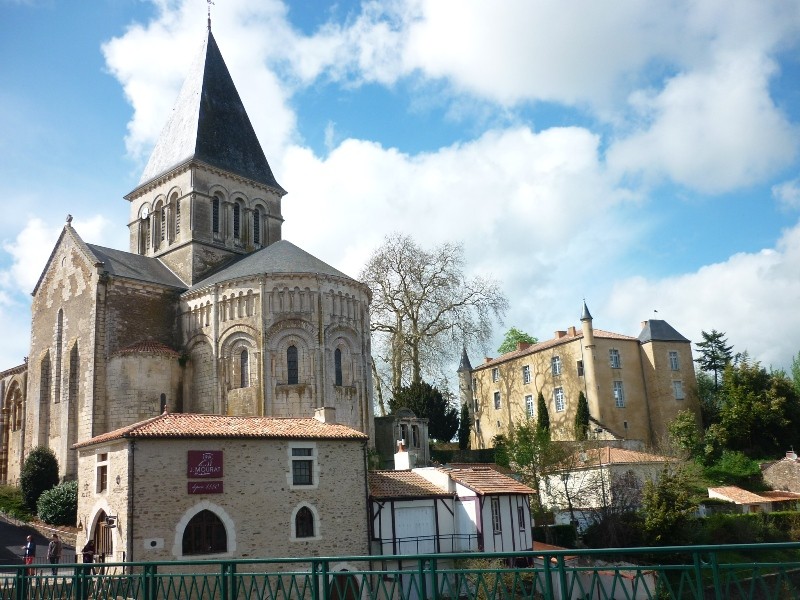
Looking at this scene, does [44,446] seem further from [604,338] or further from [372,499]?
[604,338]

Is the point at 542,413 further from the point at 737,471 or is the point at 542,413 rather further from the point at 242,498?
Result: the point at 242,498

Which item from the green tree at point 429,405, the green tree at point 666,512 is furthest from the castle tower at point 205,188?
the green tree at point 666,512

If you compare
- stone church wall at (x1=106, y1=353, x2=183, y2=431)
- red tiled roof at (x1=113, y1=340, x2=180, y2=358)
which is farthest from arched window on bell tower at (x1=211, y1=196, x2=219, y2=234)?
stone church wall at (x1=106, y1=353, x2=183, y2=431)

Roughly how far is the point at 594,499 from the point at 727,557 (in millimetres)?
5248

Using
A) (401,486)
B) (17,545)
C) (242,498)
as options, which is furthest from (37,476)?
(401,486)

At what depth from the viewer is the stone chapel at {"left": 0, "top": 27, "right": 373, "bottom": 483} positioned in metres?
30.7

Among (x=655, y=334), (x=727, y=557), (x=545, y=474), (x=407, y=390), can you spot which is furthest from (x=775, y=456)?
(x=407, y=390)

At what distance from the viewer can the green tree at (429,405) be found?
4097 cm

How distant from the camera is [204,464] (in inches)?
782

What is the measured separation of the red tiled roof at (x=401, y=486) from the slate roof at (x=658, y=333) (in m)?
22.5

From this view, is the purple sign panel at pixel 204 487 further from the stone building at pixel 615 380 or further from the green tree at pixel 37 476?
the stone building at pixel 615 380

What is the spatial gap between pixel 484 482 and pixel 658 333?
2206 cm

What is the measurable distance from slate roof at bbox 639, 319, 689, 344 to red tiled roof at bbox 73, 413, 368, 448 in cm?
2554

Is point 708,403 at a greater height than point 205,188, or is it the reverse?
point 205,188
